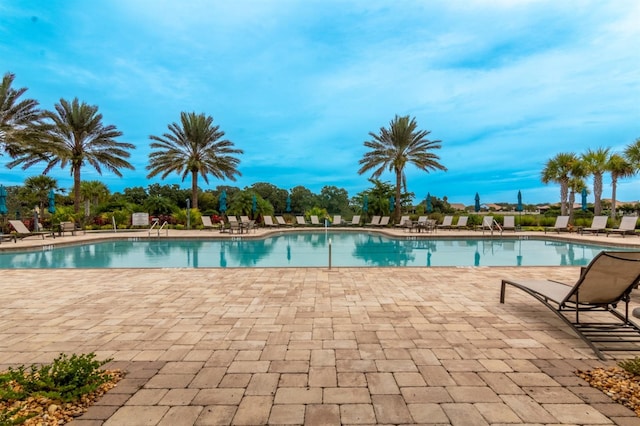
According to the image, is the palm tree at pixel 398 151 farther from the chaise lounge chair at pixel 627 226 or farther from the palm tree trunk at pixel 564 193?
the chaise lounge chair at pixel 627 226

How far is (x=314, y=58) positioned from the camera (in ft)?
69.3

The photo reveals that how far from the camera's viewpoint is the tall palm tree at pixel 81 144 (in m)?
19.2

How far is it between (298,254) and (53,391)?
31.7ft

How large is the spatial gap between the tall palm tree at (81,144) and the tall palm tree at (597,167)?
2852 centimetres

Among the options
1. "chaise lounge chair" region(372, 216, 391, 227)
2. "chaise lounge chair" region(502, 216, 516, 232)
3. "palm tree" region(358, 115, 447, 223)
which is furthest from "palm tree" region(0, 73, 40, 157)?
"chaise lounge chair" region(502, 216, 516, 232)

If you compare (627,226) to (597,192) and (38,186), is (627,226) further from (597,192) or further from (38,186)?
(38,186)

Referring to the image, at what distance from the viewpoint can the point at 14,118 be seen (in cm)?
1562

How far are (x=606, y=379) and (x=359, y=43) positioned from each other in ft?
62.0

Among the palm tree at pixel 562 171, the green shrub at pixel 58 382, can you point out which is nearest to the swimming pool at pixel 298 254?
the green shrub at pixel 58 382

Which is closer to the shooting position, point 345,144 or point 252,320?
point 252,320

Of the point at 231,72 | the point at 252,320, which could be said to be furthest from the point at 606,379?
the point at 231,72

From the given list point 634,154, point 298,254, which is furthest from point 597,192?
point 298,254

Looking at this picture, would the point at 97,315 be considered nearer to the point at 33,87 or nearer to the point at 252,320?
the point at 252,320

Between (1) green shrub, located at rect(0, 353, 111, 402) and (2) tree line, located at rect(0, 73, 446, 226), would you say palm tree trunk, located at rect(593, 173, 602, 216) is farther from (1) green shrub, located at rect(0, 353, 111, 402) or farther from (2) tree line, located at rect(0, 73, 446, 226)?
(1) green shrub, located at rect(0, 353, 111, 402)
